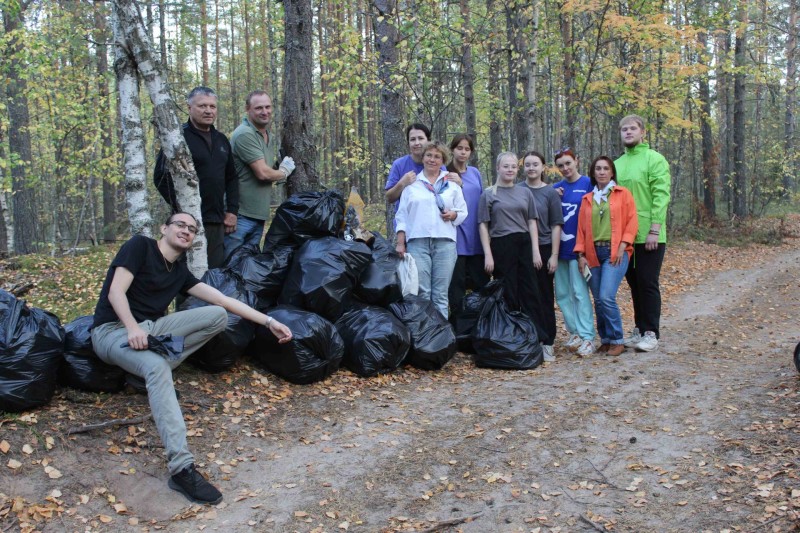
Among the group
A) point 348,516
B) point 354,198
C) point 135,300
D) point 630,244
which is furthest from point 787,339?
point 135,300

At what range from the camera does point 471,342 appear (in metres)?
5.70

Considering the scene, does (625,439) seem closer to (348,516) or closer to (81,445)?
(348,516)

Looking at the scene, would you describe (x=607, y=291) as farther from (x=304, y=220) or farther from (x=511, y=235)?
(x=304, y=220)

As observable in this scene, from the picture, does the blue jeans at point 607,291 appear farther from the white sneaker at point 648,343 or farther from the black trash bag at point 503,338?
the black trash bag at point 503,338

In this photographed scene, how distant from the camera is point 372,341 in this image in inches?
192

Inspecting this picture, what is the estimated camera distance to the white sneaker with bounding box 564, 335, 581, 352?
6.12m

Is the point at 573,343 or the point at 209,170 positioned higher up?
the point at 209,170

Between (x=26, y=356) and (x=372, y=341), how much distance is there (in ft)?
7.77

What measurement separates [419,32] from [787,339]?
5.89 metres

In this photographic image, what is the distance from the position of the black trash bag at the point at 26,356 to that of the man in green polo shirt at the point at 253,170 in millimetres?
1703

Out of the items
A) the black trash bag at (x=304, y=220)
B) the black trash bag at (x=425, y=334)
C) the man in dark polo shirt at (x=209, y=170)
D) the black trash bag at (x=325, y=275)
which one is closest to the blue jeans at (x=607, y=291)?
the black trash bag at (x=425, y=334)

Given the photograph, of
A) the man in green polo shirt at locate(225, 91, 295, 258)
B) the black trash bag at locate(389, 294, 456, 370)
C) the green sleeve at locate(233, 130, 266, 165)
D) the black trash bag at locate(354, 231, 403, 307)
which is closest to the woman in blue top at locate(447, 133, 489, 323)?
the black trash bag at locate(389, 294, 456, 370)

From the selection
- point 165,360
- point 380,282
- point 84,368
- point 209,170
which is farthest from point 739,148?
point 84,368

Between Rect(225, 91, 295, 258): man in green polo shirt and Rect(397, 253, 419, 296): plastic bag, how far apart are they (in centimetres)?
128
